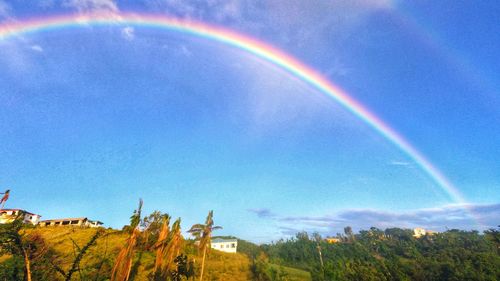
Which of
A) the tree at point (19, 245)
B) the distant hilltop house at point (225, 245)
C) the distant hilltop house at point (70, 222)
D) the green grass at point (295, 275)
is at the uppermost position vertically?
the distant hilltop house at point (70, 222)

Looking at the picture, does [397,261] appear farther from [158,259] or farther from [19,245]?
[19,245]

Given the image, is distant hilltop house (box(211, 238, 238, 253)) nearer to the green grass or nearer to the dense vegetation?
the dense vegetation

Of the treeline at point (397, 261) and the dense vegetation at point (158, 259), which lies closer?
the dense vegetation at point (158, 259)

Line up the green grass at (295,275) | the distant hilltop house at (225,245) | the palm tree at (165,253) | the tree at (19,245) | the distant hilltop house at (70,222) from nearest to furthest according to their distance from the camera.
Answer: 1. the tree at (19,245)
2. the palm tree at (165,253)
3. the green grass at (295,275)
4. the distant hilltop house at (70,222)
5. the distant hilltop house at (225,245)

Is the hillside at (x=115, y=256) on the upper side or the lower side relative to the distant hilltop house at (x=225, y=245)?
lower

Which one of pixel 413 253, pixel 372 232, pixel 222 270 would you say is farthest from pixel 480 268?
pixel 372 232

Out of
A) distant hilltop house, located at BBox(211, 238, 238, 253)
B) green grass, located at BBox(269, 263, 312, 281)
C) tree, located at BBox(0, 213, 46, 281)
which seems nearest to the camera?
tree, located at BBox(0, 213, 46, 281)

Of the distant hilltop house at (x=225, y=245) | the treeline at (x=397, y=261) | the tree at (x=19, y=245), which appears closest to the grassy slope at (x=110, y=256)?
the treeline at (x=397, y=261)

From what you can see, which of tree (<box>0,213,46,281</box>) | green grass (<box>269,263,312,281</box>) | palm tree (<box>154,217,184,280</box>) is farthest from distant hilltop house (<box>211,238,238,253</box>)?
tree (<box>0,213,46,281</box>)

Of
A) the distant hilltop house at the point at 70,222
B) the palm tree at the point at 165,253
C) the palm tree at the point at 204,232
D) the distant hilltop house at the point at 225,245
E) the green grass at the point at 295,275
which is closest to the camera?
the palm tree at the point at 165,253

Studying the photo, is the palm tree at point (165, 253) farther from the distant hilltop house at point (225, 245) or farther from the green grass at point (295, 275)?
the distant hilltop house at point (225, 245)

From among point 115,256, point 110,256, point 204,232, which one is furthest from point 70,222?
point 204,232

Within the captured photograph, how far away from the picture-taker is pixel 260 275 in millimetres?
48250

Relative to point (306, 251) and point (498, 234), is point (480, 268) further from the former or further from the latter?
point (306, 251)
